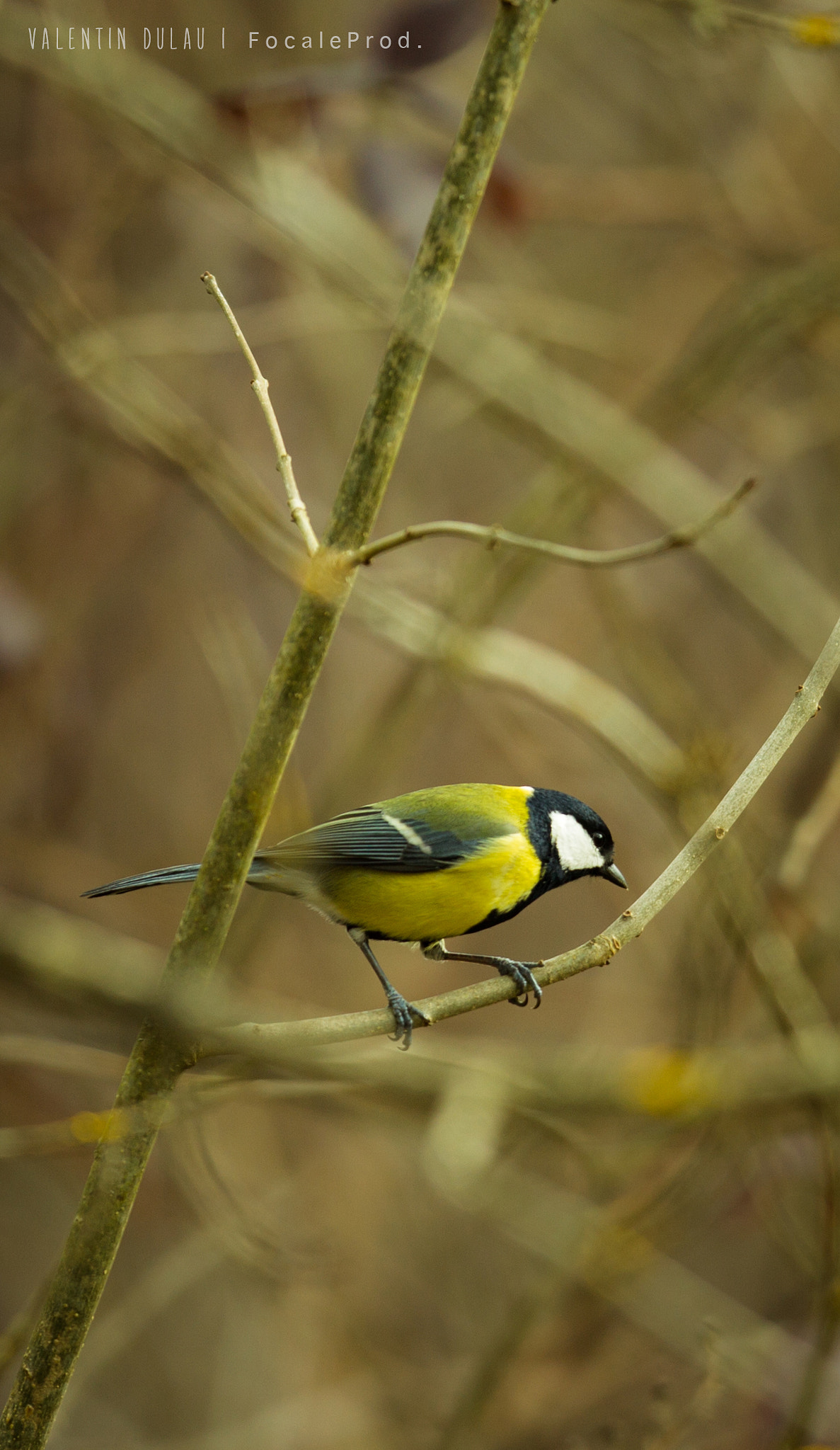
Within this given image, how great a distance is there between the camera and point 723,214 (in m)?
3.69

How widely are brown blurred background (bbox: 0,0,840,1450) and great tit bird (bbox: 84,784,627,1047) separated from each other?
0.25 metres

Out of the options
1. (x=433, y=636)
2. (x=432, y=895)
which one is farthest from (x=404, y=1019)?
(x=433, y=636)

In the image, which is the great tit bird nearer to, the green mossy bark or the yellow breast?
the yellow breast

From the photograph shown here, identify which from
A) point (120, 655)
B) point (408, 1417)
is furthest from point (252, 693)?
point (408, 1417)

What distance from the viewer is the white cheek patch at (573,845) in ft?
5.43

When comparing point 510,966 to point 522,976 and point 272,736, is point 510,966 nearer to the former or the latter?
point 522,976

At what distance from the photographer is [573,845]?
1.70m

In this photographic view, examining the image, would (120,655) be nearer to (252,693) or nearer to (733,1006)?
(252,693)

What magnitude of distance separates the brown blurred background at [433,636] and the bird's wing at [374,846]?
1.13ft

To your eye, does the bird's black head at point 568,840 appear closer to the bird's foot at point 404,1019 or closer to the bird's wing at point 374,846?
the bird's wing at point 374,846

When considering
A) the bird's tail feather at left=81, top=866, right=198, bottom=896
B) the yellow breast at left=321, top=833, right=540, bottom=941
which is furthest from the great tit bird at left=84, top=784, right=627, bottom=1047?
the bird's tail feather at left=81, top=866, right=198, bottom=896

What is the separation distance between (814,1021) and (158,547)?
8.65ft

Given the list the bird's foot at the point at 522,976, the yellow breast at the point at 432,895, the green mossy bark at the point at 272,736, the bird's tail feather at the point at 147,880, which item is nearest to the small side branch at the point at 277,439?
the green mossy bark at the point at 272,736

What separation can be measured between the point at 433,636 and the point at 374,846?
549 millimetres
